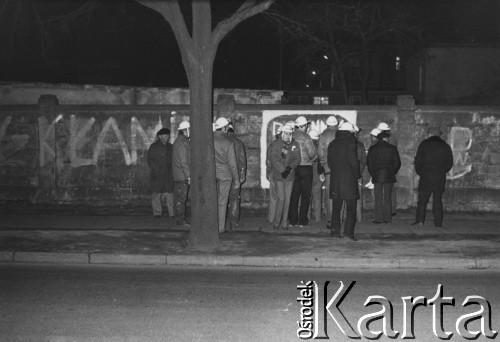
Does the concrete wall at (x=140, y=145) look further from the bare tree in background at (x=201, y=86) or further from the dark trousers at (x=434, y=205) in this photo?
the bare tree in background at (x=201, y=86)

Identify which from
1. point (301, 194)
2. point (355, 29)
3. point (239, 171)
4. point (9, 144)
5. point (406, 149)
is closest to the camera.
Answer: point (239, 171)

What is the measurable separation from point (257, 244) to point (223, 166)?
1696 millimetres

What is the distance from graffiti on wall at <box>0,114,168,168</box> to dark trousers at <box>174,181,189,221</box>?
2628 millimetres

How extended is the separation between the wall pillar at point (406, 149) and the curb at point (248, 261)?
16.7 feet

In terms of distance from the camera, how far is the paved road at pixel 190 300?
249 inches

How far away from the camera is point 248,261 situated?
9.98m

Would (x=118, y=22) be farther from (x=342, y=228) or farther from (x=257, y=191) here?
(x=342, y=228)

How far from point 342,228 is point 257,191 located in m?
3.06

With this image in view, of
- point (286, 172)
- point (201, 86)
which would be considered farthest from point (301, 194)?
point (201, 86)

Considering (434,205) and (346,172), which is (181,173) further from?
(434,205)

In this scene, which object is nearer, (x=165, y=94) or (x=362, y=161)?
(x=362, y=161)

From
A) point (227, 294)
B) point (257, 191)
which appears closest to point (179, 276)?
point (227, 294)

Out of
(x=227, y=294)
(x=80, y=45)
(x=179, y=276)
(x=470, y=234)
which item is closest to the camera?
(x=227, y=294)

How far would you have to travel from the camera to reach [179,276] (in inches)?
358
